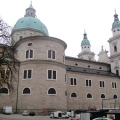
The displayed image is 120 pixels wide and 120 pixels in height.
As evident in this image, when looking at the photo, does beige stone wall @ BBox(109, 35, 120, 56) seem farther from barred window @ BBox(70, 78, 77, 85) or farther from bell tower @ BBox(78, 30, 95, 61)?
barred window @ BBox(70, 78, 77, 85)

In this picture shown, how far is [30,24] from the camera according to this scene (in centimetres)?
4934

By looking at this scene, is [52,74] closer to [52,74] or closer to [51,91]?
[52,74]

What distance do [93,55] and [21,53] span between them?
3802 cm

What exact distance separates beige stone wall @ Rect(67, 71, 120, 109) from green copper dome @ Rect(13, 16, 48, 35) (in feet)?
53.9

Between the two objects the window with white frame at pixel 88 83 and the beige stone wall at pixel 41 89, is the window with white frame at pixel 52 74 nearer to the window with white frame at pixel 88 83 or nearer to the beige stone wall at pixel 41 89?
the beige stone wall at pixel 41 89

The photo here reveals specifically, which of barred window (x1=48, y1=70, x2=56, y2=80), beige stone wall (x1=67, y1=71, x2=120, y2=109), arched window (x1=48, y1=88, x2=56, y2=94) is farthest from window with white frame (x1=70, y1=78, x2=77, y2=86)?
arched window (x1=48, y1=88, x2=56, y2=94)

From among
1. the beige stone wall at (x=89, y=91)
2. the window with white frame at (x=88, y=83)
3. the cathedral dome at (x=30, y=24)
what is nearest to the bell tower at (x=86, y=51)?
the cathedral dome at (x=30, y=24)

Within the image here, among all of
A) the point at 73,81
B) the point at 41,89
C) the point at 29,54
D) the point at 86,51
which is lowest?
the point at 41,89

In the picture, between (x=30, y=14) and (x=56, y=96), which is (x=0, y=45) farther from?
(x=30, y=14)

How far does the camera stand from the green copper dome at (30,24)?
49.0 m

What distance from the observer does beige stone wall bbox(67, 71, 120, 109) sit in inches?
1570

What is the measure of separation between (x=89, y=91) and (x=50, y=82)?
12.0 m

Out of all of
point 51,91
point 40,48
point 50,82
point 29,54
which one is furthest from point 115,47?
point 29,54

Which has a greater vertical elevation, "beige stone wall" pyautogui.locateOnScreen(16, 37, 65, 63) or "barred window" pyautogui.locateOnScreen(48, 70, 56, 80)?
"beige stone wall" pyautogui.locateOnScreen(16, 37, 65, 63)
